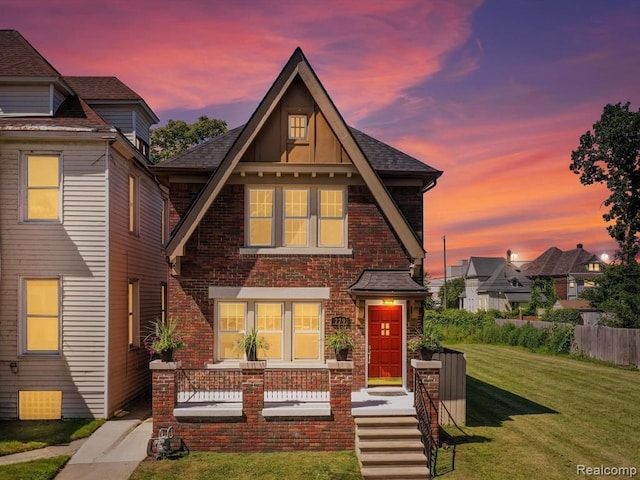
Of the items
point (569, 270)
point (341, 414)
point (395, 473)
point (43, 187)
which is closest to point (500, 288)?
point (569, 270)

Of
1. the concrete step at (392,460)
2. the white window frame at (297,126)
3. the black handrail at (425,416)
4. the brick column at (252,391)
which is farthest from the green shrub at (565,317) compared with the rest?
the brick column at (252,391)

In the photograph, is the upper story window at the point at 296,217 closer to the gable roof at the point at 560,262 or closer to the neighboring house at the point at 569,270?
the neighboring house at the point at 569,270

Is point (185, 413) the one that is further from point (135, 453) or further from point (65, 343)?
point (65, 343)

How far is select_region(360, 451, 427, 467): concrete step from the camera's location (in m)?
11.6

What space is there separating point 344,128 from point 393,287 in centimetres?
447

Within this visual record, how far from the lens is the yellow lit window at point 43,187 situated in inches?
612

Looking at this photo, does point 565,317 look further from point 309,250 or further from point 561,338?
point 309,250

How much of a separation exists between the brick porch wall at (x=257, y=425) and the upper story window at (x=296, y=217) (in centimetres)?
420

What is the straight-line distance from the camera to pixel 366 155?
15164mm

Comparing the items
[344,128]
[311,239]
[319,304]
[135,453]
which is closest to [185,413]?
[135,453]

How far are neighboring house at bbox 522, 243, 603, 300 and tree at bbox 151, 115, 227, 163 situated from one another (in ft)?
144

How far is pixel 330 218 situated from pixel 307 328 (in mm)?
3232

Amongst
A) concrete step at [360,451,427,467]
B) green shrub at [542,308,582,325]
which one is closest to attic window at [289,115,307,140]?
concrete step at [360,451,427,467]

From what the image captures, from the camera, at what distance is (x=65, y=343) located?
50.1 ft
